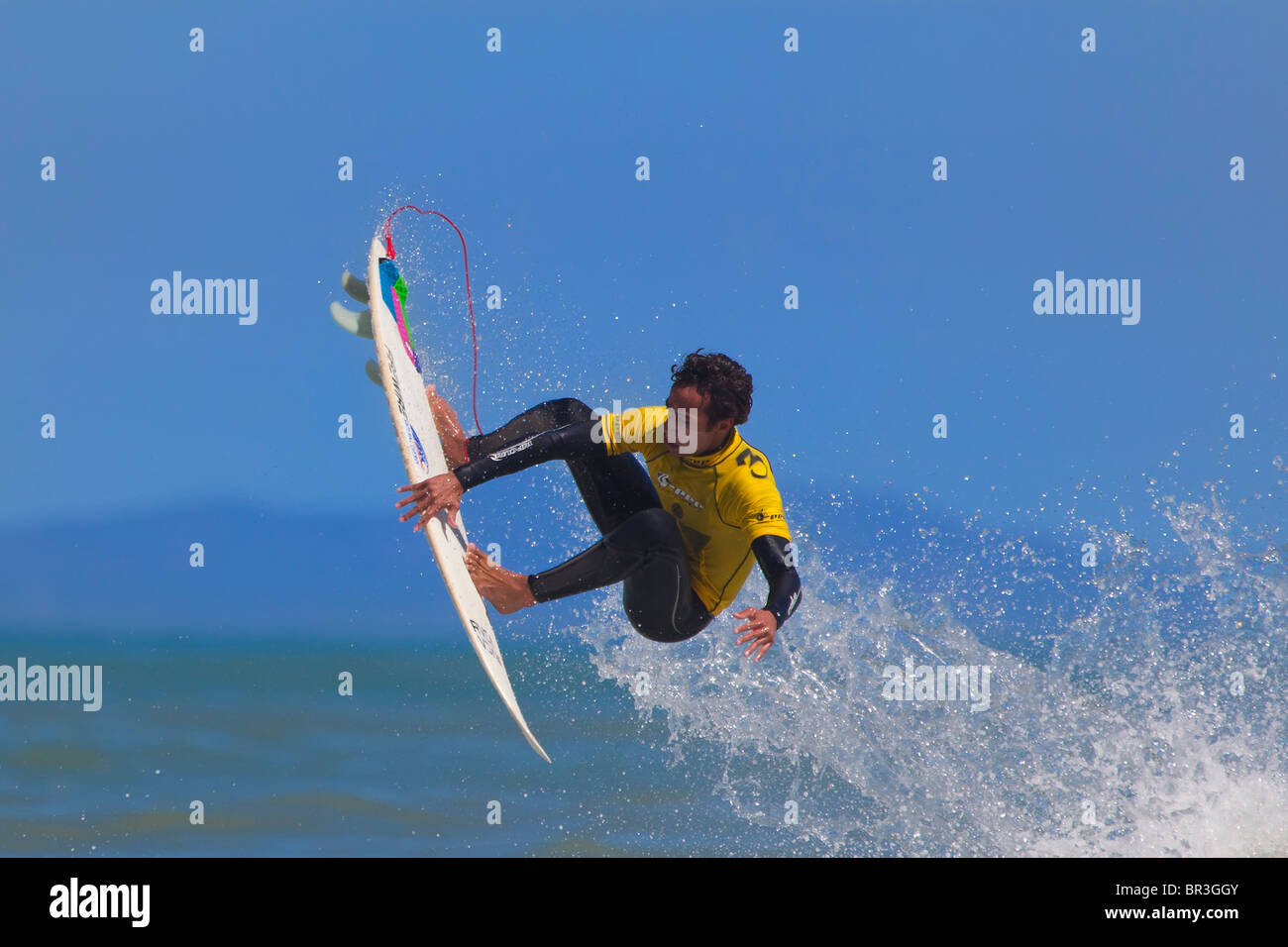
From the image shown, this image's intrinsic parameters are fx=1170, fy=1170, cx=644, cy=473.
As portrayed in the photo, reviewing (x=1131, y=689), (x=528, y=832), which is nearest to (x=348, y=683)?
(x=528, y=832)

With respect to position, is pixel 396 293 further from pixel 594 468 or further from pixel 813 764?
pixel 813 764

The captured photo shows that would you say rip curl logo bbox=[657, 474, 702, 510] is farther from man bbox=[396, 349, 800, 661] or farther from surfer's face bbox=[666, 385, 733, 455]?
surfer's face bbox=[666, 385, 733, 455]

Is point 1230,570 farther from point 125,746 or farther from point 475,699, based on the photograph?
point 125,746

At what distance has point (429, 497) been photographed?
5.81 metres

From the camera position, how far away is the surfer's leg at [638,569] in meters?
6.42

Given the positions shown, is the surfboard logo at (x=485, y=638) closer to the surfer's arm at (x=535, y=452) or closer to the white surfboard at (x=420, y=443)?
the white surfboard at (x=420, y=443)

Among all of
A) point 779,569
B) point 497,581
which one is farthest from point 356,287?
point 779,569

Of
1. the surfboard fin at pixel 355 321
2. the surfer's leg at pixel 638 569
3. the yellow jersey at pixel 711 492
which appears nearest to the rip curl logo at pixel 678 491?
the yellow jersey at pixel 711 492

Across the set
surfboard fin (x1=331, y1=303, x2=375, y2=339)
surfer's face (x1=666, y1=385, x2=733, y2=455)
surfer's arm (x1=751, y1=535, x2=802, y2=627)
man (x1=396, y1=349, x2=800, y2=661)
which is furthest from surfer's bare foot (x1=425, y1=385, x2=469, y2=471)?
surfer's arm (x1=751, y1=535, x2=802, y2=627)

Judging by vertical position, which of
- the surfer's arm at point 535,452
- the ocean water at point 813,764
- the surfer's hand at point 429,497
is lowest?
the ocean water at point 813,764

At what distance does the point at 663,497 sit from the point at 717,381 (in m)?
0.95

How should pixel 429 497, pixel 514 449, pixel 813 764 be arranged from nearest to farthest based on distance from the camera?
pixel 429 497 < pixel 514 449 < pixel 813 764

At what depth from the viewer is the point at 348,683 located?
→ 18188 millimetres

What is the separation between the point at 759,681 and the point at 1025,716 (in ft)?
7.77
